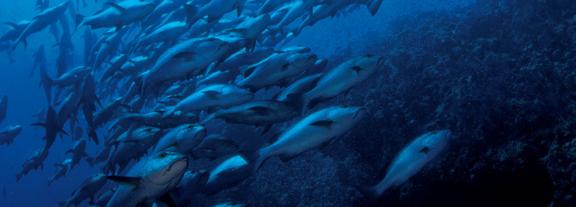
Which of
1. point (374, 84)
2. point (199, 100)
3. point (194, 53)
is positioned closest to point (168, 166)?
point (194, 53)

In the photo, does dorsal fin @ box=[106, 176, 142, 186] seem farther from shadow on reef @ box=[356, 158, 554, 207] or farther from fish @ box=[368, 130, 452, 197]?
shadow on reef @ box=[356, 158, 554, 207]

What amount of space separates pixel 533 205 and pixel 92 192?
A: 6.82 meters

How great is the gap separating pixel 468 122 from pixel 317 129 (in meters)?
2.39

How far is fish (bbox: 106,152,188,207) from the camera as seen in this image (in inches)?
108

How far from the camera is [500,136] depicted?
13.7ft

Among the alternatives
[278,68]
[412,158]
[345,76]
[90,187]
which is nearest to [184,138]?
[278,68]

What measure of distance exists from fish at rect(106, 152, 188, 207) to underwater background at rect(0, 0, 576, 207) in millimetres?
1540

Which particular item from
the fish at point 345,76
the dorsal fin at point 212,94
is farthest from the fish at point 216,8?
the fish at point 345,76

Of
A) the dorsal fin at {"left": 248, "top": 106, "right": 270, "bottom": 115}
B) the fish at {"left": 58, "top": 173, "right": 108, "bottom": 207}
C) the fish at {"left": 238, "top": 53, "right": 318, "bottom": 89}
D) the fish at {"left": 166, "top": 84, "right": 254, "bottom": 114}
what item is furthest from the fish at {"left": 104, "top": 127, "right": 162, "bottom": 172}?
the dorsal fin at {"left": 248, "top": 106, "right": 270, "bottom": 115}

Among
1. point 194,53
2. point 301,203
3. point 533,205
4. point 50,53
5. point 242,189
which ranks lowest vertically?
point 50,53

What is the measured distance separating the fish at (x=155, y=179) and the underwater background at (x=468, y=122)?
1.54m

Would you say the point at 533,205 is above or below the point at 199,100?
below

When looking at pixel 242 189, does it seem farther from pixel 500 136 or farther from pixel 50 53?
pixel 50 53

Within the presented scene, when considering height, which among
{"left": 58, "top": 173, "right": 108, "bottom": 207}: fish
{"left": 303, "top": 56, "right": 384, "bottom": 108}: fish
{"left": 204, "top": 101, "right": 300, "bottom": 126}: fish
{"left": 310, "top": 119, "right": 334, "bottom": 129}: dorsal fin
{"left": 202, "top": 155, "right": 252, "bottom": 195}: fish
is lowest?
{"left": 58, "top": 173, "right": 108, "bottom": 207}: fish
